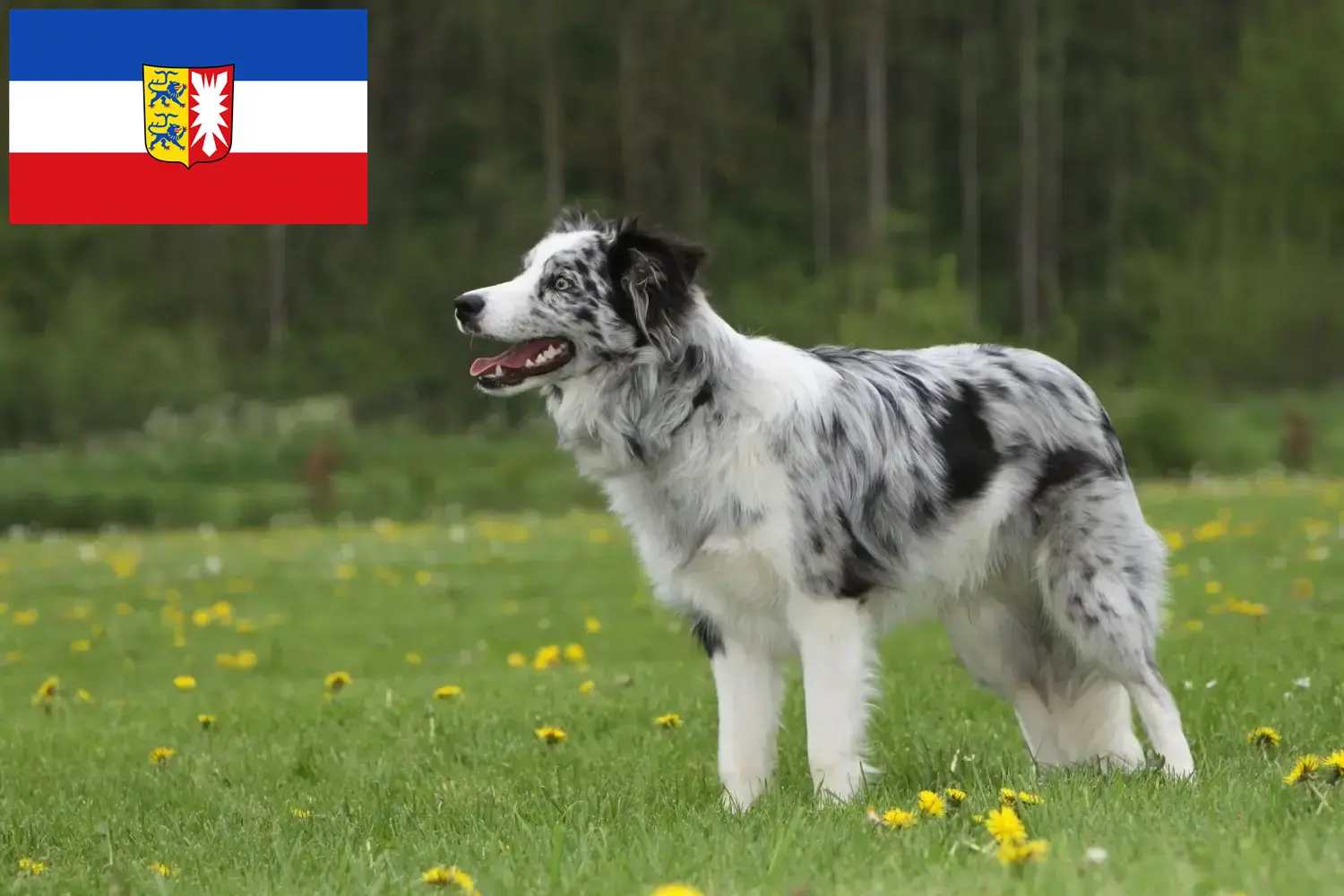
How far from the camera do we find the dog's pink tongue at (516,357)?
5301 millimetres

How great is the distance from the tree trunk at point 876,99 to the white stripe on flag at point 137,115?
2760cm

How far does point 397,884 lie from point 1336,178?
125 feet

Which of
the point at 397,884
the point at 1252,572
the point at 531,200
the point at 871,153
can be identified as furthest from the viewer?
the point at 871,153

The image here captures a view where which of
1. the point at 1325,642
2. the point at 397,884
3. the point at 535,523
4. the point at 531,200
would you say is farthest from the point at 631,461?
the point at 531,200

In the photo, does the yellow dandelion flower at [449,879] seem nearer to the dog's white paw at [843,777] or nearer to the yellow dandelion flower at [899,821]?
the yellow dandelion flower at [899,821]

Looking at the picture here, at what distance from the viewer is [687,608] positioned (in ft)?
18.2

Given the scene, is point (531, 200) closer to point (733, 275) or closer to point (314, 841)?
point (733, 275)

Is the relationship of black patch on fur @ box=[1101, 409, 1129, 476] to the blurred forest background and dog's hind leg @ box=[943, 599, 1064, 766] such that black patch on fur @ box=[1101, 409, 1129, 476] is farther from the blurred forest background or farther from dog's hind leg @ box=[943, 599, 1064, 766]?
the blurred forest background

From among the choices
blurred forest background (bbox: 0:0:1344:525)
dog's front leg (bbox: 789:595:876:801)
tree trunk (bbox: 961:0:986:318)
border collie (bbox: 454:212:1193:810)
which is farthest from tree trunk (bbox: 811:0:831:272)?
dog's front leg (bbox: 789:595:876:801)

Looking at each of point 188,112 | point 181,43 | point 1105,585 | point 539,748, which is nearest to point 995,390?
point 1105,585

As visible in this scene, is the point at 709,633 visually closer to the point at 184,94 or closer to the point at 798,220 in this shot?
the point at 184,94

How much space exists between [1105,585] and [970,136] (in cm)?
3904

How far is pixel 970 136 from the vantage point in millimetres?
42969

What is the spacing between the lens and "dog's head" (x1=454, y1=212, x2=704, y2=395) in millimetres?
5277
